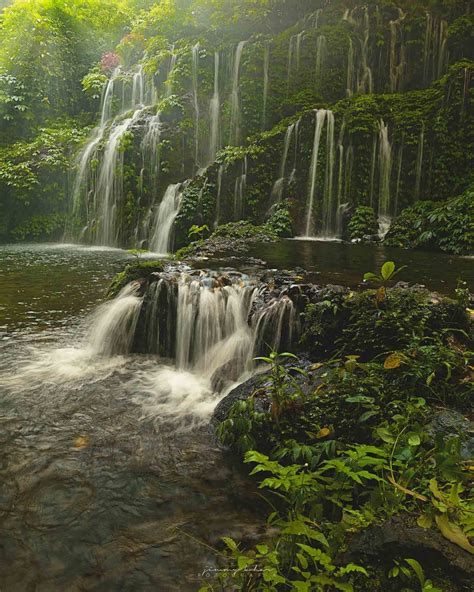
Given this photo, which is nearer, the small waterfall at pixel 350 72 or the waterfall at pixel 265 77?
the small waterfall at pixel 350 72

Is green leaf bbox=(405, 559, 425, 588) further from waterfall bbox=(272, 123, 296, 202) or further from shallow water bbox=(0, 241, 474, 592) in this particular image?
waterfall bbox=(272, 123, 296, 202)

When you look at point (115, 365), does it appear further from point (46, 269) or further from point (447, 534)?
point (46, 269)

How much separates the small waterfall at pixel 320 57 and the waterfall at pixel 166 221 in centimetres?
763

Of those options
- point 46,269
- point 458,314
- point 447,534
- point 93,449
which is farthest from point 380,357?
point 46,269

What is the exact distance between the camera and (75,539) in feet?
8.07

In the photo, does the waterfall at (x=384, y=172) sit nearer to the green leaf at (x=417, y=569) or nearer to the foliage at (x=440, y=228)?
the foliage at (x=440, y=228)

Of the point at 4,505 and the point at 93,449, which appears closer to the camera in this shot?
the point at 4,505

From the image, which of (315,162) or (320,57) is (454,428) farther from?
(320,57)

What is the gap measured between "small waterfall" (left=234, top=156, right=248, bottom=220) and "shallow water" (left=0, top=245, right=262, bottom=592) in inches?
335

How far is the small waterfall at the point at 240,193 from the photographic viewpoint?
43.2 feet

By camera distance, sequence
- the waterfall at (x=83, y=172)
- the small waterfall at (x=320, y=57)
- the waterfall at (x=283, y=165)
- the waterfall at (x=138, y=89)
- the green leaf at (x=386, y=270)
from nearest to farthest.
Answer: the green leaf at (x=386, y=270) < the waterfall at (x=283, y=165) < the small waterfall at (x=320, y=57) < the waterfall at (x=83, y=172) < the waterfall at (x=138, y=89)

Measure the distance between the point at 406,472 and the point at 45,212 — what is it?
18.4 meters

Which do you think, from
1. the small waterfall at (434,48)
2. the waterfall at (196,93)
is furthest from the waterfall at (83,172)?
the small waterfall at (434,48)

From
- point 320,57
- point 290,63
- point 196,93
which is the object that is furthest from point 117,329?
point 320,57
